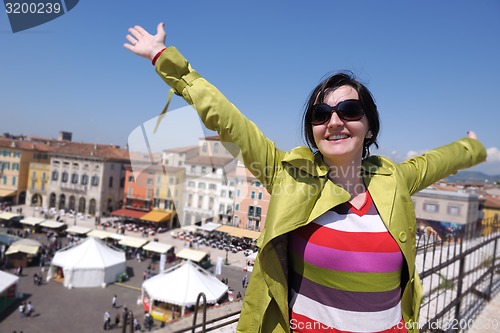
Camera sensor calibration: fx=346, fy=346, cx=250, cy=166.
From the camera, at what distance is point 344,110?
1.81 m

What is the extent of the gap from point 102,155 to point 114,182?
390 cm

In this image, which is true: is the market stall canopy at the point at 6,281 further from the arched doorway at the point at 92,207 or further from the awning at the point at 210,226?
the arched doorway at the point at 92,207

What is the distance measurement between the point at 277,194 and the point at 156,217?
121 ft

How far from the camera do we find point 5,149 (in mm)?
45281

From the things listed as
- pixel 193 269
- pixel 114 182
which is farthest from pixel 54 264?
pixel 114 182

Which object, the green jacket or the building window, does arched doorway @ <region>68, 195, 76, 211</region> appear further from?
the green jacket

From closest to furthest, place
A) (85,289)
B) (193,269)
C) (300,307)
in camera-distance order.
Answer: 1. (300,307)
2. (193,269)
3. (85,289)

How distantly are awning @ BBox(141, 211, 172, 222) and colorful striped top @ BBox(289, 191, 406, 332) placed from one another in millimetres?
35817

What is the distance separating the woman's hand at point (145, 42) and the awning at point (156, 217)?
35804mm

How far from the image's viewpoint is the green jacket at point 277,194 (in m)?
1.62

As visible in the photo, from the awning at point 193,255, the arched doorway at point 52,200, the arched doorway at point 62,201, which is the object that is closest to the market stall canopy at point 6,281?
the awning at point 193,255

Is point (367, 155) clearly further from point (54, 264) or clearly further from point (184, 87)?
point (54, 264)

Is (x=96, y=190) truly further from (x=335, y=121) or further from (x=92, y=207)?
(x=335, y=121)

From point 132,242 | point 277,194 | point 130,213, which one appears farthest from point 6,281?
point 130,213
